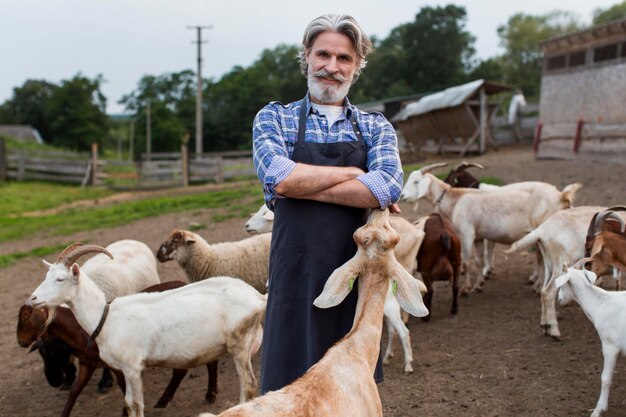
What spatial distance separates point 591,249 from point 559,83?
1486 cm

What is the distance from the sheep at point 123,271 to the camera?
677 cm

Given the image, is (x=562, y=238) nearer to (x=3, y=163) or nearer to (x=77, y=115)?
(x=3, y=163)

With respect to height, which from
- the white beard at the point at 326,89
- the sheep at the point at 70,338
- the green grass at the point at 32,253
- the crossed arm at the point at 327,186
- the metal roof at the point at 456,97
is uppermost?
the metal roof at the point at 456,97

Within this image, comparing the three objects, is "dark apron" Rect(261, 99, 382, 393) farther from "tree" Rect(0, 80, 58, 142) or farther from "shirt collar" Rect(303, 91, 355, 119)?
"tree" Rect(0, 80, 58, 142)

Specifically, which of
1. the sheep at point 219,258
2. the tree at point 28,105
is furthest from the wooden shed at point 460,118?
the tree at point 28,105

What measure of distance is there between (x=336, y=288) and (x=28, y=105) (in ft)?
205

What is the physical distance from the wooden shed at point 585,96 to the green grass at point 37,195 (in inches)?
600

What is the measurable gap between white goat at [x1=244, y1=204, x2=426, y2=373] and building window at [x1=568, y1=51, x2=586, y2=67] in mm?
13794

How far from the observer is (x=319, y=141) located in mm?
2652

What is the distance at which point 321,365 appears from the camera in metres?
2.30

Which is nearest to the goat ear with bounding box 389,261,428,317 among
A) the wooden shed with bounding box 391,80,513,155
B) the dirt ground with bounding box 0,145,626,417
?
the dirt ground with bounding box 0,145,626,417

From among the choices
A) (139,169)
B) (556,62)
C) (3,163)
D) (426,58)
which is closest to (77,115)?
(3,163)

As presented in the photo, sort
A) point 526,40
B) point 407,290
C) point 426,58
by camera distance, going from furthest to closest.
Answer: point 526,40 → point 426,58 → point 407,290

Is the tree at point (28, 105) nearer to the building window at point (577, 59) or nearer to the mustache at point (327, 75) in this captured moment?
the building window at point (577, 59)
